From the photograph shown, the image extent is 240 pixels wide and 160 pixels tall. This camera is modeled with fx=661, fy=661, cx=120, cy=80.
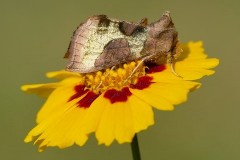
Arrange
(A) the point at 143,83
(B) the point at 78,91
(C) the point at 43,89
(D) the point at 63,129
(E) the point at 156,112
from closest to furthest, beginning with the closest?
1. (D) the point at 63,129
2. (A) the point at 143,83
3. (B) the point at 78,91
4. (C) the point at 43,89
5. (E) the point at 156,112

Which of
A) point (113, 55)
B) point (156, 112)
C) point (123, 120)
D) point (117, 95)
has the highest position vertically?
point (113, 55)

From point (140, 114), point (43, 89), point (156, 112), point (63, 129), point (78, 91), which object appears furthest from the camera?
point (156, 112)

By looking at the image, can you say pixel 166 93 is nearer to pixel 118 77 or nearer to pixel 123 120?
Result: pixel 123 120

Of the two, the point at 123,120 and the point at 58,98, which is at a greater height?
the point at 58,98

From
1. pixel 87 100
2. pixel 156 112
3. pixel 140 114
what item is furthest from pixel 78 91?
pixel 156 112

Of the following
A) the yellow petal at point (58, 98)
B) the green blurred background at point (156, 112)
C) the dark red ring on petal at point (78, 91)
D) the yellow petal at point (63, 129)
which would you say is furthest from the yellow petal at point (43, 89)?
the green blurred background at point (156, 112)

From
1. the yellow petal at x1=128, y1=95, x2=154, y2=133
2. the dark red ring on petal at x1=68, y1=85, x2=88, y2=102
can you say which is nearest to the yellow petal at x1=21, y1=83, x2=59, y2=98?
the dark red ring on petal at x1=68, y1=85, x2=88, y2=102
